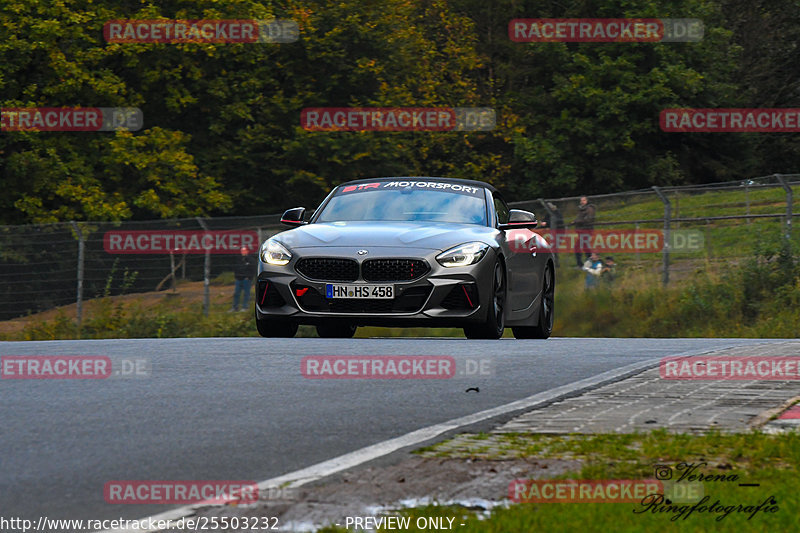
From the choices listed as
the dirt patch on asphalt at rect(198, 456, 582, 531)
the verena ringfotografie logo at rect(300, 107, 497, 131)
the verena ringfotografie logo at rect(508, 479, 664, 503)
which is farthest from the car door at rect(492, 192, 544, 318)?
the verena ringfotografie logo at rect(300, 107, 497, 131)

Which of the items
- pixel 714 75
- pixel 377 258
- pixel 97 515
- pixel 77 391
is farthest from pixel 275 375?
pixel 714 75

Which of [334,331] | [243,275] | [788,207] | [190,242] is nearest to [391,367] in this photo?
[334,331]

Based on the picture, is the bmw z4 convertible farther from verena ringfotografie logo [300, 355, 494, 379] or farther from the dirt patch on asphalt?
the dirt patch on asphalt

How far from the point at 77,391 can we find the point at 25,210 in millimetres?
27765

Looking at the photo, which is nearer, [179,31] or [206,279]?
[206,279]

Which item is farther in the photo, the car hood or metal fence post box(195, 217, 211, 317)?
metal fence post box(195, 217, 211, 317)

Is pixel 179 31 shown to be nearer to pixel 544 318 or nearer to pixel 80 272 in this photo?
pixel 80 272

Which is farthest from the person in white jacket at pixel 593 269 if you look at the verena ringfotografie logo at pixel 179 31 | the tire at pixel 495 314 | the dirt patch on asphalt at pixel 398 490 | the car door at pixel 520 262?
the dirt patch on asphalt at pixel 398 490

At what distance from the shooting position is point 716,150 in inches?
2216

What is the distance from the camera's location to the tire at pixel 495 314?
43.3ft

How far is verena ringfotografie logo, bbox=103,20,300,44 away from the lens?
125ft

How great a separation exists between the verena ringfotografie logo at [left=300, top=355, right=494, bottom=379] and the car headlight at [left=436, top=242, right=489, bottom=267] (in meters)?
1.17

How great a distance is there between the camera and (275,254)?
1310 centimetres

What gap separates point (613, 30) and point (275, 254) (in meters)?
41.2
